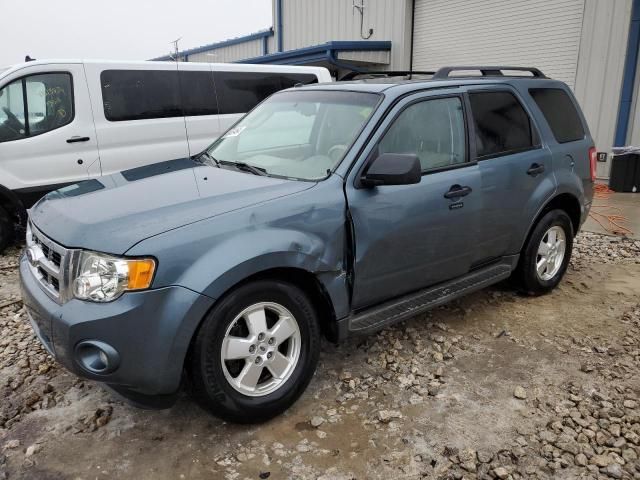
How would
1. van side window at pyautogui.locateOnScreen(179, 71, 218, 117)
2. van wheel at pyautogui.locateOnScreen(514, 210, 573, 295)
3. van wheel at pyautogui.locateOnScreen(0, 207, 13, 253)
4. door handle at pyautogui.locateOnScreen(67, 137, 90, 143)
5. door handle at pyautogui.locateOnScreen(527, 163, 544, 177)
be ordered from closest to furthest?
door handle at pyautogui.locateOnScreen(527, 163, 544, 177), van wheel at pyautogui.locateOnScreen(514, 210, 573, 295), van wheel at pyautogui.locateOnScreen(0, 207, 13, 253), door handle at pyautogui.locateOnScreen(67, 137, 90, 143), van side window at pyautogui.locateOnScreen(179, 71, 218, 117)

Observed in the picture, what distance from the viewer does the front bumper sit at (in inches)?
94.5

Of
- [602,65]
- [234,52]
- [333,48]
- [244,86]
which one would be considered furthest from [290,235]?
Result: [234,52]

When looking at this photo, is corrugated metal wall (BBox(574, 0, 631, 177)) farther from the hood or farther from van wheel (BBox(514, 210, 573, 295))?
the hood

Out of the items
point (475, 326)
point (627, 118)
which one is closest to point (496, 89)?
point (475, 326)

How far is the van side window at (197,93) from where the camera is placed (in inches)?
275

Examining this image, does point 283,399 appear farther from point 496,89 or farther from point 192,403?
point 496,89

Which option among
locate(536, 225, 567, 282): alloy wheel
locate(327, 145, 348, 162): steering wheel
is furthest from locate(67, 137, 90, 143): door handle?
locate(536, 225, 567, 282): alloy wheel

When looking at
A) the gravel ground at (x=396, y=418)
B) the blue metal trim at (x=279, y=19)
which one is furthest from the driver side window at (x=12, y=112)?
the blue metal trim at (x=279, y=19)

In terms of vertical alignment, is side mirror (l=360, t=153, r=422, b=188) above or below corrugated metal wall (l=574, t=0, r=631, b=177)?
below

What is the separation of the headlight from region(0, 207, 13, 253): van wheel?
14.2 ft

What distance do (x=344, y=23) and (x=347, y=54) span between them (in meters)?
2.09

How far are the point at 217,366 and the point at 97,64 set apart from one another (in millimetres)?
4974

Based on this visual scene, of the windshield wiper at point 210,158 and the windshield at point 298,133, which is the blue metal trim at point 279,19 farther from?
the windshield wiper at point 210,158

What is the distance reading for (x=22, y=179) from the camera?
602 centimetres
